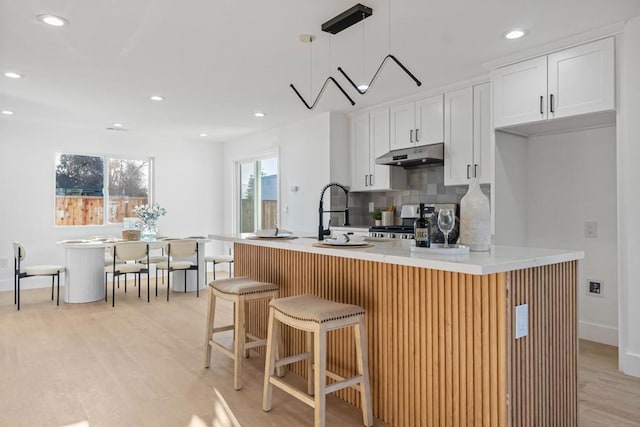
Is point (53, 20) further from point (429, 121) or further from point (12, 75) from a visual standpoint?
point (429, 121)

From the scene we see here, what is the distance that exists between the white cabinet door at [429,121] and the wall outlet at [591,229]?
159 centimetres

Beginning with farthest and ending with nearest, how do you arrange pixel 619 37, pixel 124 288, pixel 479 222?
pixel 124 288, pixel 619 37, pixel 479 222

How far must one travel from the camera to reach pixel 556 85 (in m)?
3.28

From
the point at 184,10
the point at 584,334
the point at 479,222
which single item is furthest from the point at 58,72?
the point at 584,334

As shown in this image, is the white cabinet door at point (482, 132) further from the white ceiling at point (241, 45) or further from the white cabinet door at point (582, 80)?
the white cabinet door at point (582, 80)

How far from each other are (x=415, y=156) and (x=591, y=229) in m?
1.77

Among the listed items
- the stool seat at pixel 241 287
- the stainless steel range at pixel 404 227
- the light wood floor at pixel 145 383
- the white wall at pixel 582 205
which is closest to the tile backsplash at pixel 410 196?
the stainless steel range at pixel 404 227

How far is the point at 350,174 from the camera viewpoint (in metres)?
5.66

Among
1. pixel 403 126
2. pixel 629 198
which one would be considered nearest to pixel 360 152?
pixel 403 126

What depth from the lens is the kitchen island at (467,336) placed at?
1.75 meters

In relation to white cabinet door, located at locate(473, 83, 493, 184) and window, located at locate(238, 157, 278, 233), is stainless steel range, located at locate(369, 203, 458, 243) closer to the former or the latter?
white cabinet door, located at locate(473, 83, 493, 184)

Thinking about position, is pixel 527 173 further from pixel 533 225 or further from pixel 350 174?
pixel 350 174

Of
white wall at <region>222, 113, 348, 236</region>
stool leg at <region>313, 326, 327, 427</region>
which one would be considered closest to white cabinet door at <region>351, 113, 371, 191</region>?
white wall at <region>222, 113, 348, 236</region>

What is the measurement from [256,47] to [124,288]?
4.35 m
